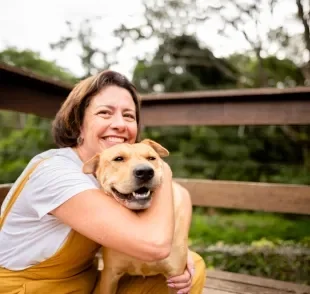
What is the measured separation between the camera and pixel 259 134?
6195 mm

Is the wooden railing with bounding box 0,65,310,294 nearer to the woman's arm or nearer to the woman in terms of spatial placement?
the woman

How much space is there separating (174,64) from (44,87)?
14.0ft

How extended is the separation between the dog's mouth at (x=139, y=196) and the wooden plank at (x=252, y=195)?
130 centimetres

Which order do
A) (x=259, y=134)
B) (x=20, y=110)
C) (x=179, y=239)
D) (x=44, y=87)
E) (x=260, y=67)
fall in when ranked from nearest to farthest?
(x=179, y=239) → (x=20, y=110) → (x=44, y=87) → (x=260, y=67) → (x=259, y=134)

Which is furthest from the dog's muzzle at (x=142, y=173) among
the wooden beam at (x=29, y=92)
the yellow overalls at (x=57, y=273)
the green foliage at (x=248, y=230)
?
the green foliage at (x=248, y=230)

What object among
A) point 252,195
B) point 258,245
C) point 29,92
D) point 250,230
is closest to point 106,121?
point 29,92

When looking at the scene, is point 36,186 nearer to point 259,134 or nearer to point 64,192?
point 64,192

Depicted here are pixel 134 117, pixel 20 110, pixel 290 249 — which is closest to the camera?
pixel 134 117

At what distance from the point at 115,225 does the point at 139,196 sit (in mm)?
198

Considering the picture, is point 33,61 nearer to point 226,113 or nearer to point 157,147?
point 226,113

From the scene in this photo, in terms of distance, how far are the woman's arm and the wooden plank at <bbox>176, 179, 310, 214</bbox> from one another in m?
1.37

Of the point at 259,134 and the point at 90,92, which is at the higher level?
the point at 90,92

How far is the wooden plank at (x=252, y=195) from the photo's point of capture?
235 centimetres

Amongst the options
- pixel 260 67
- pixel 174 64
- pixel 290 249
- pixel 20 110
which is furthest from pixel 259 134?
pixel 20 110
